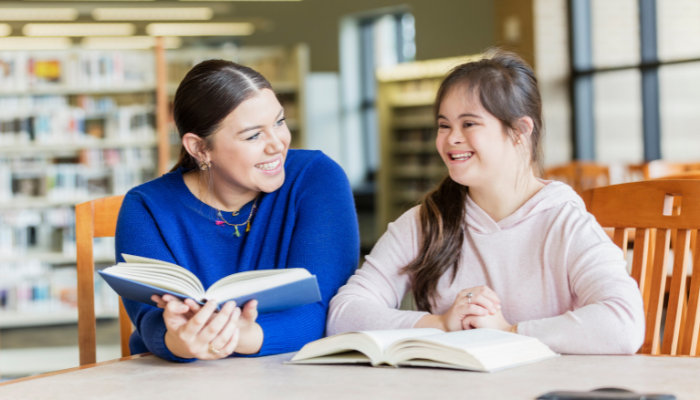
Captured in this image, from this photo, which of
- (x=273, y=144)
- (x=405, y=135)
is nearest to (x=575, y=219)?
(x=273, y=144)

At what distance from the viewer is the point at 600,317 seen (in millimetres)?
1072

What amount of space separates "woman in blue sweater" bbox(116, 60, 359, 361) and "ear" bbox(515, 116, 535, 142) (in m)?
0.37

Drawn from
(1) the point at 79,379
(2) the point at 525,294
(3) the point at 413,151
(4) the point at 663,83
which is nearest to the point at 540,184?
(2) the point at 525,294

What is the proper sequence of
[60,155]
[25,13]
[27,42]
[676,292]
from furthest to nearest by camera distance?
[27,42] → [25,13] → [60,155] → [676,292]

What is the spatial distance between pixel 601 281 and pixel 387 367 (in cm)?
40

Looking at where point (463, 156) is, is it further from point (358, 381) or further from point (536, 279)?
point (358, 381)

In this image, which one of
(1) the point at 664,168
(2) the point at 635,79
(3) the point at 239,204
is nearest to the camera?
(3) the point at 239,204

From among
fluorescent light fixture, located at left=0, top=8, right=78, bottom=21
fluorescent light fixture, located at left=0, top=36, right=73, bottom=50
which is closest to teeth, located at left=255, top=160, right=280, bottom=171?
fluorescent light fixture, located at left=0, top=36, right=73, bottom=50

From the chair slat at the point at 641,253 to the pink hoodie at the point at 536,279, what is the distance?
12 cm

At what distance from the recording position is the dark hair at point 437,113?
1288mm

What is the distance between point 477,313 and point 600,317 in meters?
0.19

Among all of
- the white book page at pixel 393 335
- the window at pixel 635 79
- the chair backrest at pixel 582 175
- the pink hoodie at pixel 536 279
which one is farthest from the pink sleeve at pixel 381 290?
the window at pixel 635 79

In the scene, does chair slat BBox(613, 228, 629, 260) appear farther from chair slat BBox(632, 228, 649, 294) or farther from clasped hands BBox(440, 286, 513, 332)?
clasped hands BBox(440, 286, 513, 332)

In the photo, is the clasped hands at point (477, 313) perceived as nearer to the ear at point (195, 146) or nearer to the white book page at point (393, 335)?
the white book page at point (393, 335)
